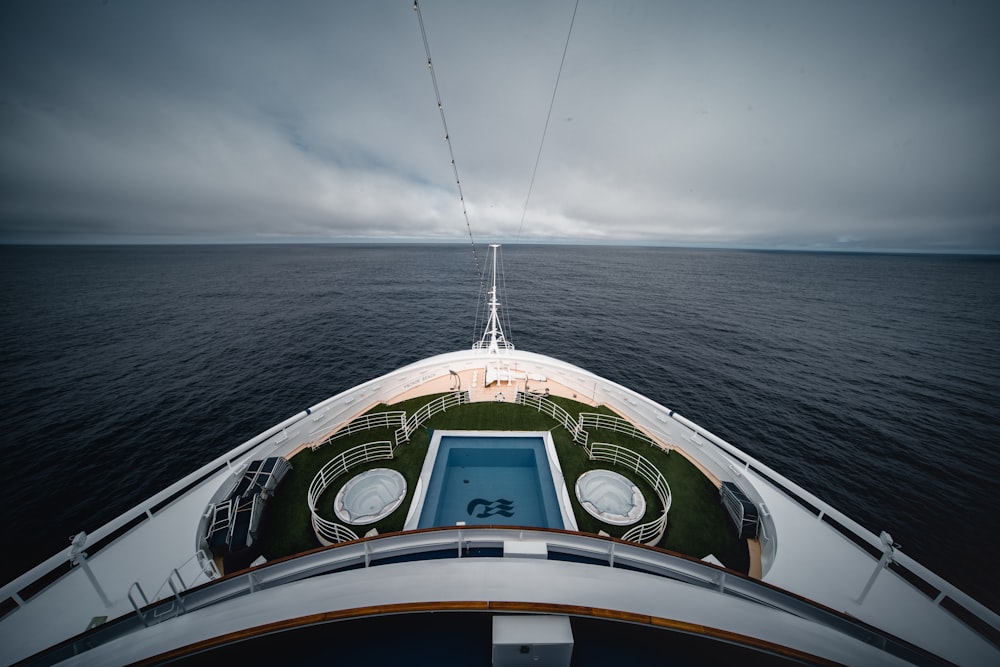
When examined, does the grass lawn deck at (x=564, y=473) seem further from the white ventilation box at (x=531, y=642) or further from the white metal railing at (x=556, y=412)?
the white ventilation box at (x=531, y=642)

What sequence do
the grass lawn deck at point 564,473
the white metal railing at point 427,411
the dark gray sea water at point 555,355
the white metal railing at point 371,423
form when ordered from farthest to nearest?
the dark gray sea water at point 555,355 < the white metal railing at point 371,423 < the white metal railing at point 427,411 < the grass lawn deck at point 564,473

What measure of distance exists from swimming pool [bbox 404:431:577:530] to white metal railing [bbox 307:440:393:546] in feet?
5.56

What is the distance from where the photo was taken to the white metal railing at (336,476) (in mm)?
8586

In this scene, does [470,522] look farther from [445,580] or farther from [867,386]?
[867,386]

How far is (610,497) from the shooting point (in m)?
9.95

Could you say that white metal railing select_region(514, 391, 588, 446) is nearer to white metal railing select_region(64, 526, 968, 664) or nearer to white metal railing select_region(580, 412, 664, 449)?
white metal railing select_region(580, 412, 664, 449)

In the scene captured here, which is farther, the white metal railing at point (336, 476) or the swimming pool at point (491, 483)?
the swimming pool at point (491, 483)

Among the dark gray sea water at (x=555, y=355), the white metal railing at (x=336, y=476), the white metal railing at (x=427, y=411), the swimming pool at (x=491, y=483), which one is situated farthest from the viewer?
the dark gray sea water at (x=555, y=355)

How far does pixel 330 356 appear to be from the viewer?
35625 millimetres

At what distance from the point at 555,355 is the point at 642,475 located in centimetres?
2611

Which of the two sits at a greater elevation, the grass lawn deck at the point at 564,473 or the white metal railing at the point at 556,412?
the white metal railing at the point at 556,412

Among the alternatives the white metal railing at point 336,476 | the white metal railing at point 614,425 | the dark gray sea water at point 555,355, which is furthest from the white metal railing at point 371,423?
the dark gray sea water at point 555,355

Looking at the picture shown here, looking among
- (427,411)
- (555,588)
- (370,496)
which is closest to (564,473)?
(427,411)

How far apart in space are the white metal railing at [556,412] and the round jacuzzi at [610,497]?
5.67ft
